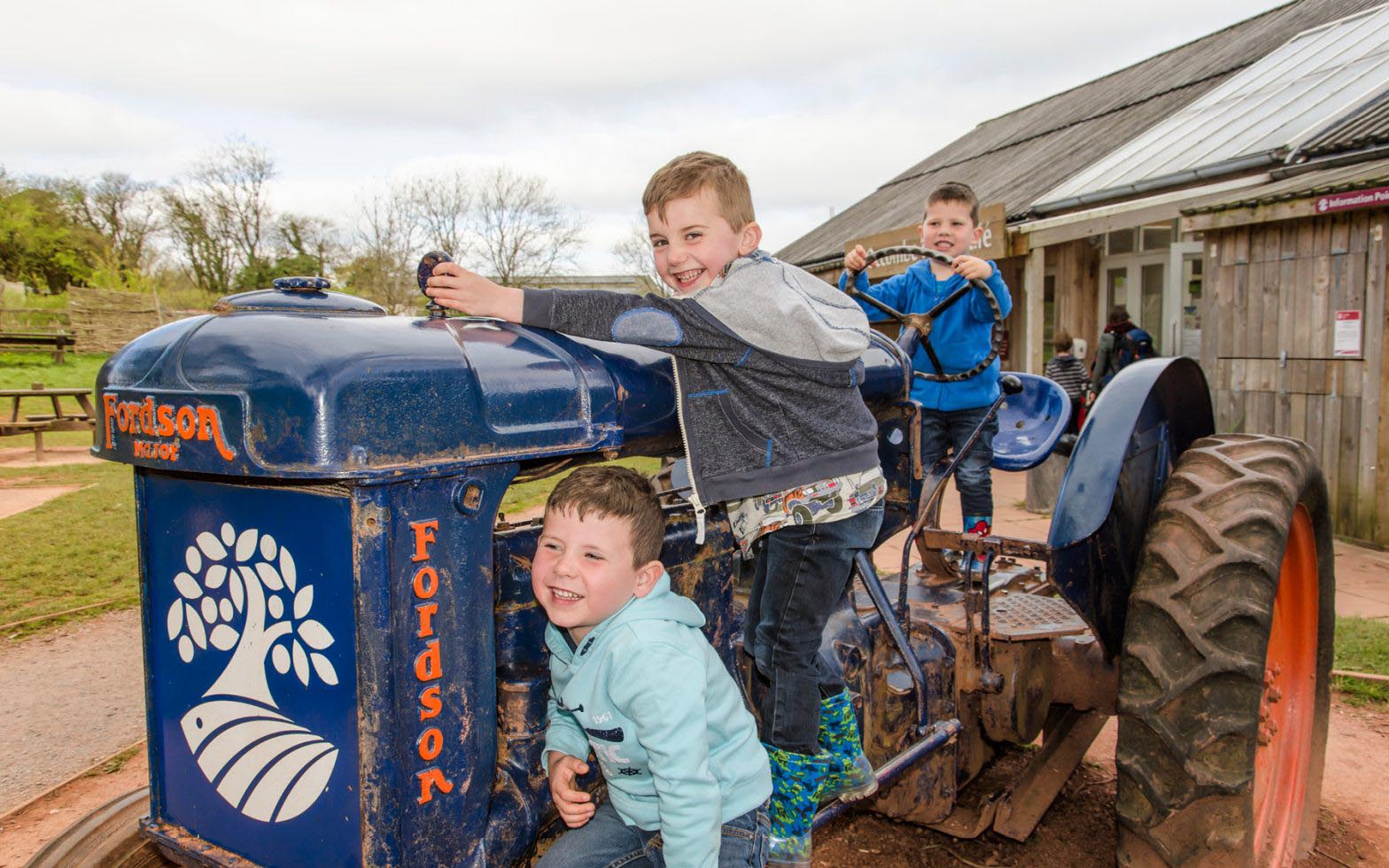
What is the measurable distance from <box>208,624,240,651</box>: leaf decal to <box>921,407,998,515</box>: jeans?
2.42 metres

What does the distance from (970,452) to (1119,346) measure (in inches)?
272

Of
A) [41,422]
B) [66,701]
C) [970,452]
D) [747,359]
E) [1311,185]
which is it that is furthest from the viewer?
[41,422]

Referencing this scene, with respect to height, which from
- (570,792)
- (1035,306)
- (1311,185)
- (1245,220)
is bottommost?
(570,792)

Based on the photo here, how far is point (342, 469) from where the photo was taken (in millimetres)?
1423

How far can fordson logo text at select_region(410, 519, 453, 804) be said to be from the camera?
5.00 ft

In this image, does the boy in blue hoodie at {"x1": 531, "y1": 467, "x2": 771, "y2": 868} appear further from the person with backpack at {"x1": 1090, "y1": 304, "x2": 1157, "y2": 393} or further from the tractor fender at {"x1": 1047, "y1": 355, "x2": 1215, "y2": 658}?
the person with backpack at {"x1": 1090, "y1": 304, "x2": 1157, "y2": 393}

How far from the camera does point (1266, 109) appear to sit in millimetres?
9266

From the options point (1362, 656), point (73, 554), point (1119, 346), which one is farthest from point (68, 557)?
point (1119, 346)

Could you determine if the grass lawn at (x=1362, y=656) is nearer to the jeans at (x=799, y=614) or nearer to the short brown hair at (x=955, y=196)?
the short brown hair at (x=955, y=196)

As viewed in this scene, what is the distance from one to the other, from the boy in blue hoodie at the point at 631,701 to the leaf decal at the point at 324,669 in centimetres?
34

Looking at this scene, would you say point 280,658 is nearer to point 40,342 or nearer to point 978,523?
point 978,523

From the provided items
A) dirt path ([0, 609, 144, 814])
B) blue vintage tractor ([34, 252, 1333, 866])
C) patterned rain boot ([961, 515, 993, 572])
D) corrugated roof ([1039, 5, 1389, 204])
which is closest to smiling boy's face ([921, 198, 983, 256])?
patterned rain boot ([961, 515, 993, 572])

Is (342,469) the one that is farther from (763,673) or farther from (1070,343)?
(1070,343)

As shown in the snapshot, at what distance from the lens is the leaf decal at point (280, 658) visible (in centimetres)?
157
